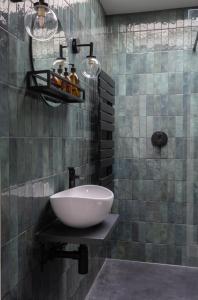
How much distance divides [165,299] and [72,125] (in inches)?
67.1

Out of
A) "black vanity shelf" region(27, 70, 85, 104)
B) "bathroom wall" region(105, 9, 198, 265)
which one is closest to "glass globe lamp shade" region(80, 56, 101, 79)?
"black vanity shelf" region(27, 70, 85, 104)

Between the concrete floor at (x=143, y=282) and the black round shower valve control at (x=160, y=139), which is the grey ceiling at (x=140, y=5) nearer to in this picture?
the black round shower valve control at (x=160, y=139)

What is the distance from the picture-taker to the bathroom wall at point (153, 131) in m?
3.17

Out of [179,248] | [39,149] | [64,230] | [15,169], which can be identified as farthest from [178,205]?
[15,169]

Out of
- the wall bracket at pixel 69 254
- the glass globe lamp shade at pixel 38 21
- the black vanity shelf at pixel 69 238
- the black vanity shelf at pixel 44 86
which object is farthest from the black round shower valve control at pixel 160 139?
the glass globe lamp shade at pixel 38 21

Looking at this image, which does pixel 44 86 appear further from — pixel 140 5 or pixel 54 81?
pixel 140 5

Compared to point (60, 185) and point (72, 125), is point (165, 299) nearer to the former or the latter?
point (60, 185)

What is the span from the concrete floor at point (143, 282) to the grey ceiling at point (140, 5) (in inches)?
108

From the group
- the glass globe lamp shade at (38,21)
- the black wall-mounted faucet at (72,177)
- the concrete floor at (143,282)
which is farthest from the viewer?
the concrete floor at (143,282)

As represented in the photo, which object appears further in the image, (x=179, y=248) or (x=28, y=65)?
(x=179, y=248)

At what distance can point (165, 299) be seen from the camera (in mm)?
2592

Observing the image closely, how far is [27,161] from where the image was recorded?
1526mm

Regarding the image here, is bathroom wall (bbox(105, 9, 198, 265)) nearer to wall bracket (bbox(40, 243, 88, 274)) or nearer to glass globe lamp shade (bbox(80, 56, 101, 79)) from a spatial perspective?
glass globe lamp shade (bbox(80, 56, 101, 79))

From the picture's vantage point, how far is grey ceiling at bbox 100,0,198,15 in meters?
3.03
